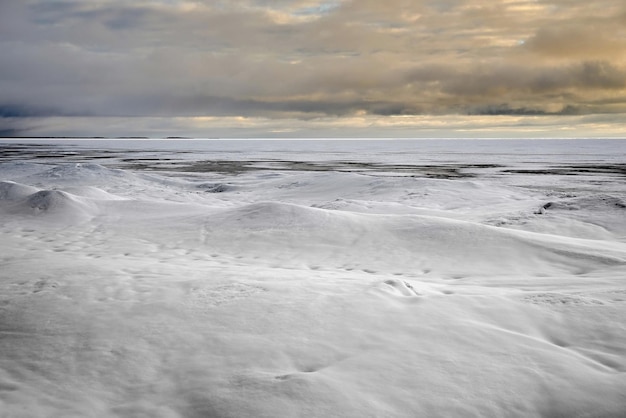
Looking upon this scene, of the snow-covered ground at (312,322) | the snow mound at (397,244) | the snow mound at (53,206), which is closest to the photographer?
the snow-covered ground at (312,322)

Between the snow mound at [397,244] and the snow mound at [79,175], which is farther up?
the snow mound at [79,175]

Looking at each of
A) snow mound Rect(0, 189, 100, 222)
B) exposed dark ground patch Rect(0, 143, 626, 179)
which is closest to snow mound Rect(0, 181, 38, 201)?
snow mound Rect(0, 189, 100, 222)

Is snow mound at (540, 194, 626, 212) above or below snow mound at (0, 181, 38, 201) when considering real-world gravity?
below

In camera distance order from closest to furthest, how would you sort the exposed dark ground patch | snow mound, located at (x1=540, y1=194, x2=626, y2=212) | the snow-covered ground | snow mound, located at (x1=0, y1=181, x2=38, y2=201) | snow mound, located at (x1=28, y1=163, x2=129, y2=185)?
the snow-covered ground
snow mound, located at (x1=0, y1=181, x2=38, y2=201)
snow mound, located at (x1=540, y1=194, x2=626, y2=212)
snow mound, located at (x1=28, y1=163, x2=129, y2=185)
the exposed dark ground patch

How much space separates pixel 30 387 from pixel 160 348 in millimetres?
923

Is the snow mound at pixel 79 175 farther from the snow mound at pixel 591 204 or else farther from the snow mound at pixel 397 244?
the snow mound at pixel 591 204

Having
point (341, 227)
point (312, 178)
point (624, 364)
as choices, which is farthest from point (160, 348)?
point (312, 178)

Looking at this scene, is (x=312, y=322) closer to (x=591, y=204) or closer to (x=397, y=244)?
(x=397, y=244)

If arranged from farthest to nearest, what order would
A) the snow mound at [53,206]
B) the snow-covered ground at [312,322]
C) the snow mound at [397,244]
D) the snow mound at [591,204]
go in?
the snow mound at [591,204] < the snow mound at [53,206] < the snow mound at [397,244] < the snow-covered ground at [312,322]

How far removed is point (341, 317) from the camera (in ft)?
15.3

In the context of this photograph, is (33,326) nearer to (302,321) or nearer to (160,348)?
(160,348)

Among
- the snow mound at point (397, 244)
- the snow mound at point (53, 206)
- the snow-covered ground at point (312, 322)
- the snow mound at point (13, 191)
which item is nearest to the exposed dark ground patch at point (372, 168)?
the snow mound at point (13, 191)

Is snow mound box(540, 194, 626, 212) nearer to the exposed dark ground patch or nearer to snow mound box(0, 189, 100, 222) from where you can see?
snow mound box(0, 189, 100, 222)

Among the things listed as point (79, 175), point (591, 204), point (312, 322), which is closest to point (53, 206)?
point (312, 322)
